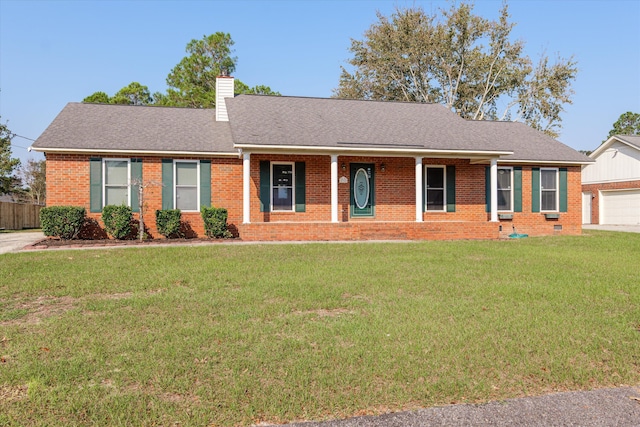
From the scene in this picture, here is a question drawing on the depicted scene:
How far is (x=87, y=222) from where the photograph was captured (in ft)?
46.8

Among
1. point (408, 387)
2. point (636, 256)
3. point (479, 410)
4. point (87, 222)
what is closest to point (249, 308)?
point (408, 387)

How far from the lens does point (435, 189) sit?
55.8 feet

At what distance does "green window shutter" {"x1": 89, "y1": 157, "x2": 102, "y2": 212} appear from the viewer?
14.4 metres

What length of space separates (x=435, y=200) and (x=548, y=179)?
15.2 ft

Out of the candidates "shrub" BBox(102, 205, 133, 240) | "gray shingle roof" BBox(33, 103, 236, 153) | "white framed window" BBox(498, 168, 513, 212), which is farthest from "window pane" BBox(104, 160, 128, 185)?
"white framed window" BBox(498, 168, 513, 212)

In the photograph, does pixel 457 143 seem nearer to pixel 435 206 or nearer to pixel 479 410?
pixel 435 206

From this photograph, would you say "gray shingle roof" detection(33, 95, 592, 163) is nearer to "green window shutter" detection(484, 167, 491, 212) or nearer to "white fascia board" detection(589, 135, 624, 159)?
"green window shutter" detection(484, 167, 491, 212)

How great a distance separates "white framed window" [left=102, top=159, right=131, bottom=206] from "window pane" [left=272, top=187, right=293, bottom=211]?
14.9ft

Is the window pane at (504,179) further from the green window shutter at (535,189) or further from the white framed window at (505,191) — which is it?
the green window shutter at (535,189)

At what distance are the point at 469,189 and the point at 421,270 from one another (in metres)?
9.70

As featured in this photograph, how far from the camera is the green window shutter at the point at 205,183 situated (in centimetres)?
1506

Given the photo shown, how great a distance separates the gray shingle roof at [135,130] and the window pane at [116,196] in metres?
1.27

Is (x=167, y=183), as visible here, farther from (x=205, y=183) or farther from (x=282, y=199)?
(x=282, y=199)

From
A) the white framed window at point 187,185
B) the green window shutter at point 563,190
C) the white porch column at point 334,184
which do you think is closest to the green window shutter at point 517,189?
the green window shutter at point 563,190
